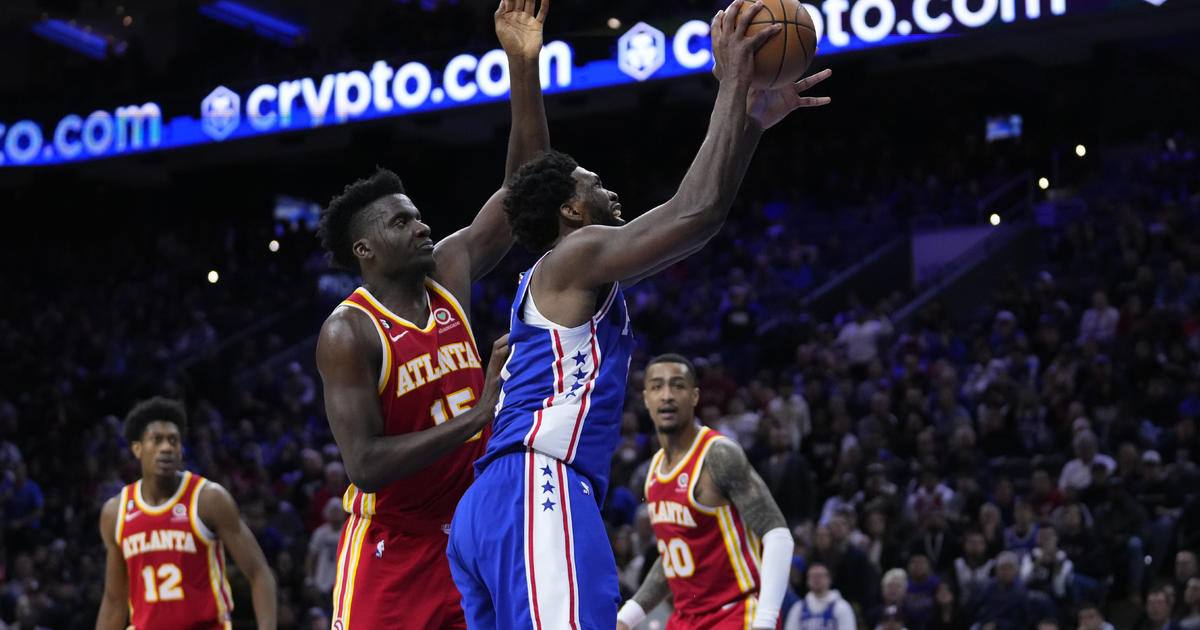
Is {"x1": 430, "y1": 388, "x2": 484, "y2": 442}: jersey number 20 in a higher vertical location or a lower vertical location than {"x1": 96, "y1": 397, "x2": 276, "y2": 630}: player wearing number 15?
higher

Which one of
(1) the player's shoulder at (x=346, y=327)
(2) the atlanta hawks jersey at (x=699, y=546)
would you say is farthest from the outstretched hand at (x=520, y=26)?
(2) the atlanta hawks jersey at (x=699, y=546)

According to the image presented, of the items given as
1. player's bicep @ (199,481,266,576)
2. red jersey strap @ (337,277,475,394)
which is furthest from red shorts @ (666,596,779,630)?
red jersey strap @ (337,277,475,394)

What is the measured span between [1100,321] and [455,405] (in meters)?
9.98

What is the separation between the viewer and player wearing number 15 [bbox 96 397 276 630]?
19.7 feet

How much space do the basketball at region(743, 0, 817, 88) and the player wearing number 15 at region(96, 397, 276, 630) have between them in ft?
10.8

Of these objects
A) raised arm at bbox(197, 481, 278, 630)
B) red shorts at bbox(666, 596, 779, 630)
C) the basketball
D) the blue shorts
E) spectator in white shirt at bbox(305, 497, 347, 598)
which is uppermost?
the basketball

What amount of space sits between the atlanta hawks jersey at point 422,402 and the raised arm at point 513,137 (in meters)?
0.37

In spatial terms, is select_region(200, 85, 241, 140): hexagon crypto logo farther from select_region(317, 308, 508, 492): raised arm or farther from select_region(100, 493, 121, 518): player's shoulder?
select_region(317, 308, 508, 492): raised arm

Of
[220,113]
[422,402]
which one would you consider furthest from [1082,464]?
[220,113]

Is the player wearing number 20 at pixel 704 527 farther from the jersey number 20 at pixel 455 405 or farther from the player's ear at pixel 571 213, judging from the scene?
the player's ear at pixel 571 213

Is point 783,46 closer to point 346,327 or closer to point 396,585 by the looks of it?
point 346,327

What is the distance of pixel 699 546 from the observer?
5809mm

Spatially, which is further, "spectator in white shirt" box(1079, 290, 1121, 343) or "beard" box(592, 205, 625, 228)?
"spectator in white shirt" box(1079, 290, 1121, 343)

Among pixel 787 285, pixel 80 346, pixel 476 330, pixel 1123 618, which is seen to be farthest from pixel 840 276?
pixel 80 346
